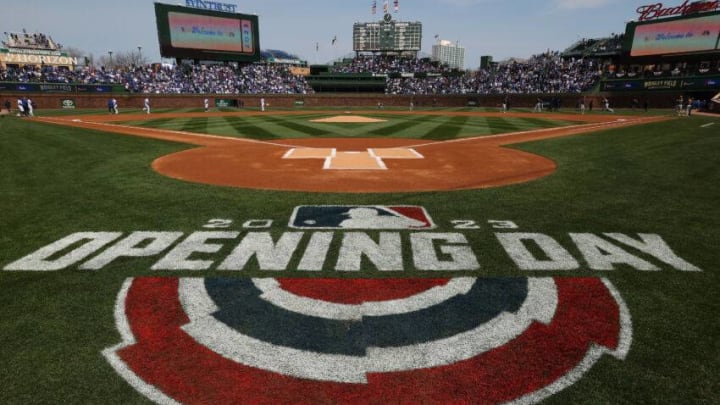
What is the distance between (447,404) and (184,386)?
2287 millimetres

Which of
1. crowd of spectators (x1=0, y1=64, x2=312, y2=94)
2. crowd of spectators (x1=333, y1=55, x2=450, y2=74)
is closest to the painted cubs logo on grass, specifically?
crowd of spectators (x1=0, y1=64, x2=312, y2=94)

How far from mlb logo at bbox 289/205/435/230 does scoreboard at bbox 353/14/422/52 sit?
105526mm

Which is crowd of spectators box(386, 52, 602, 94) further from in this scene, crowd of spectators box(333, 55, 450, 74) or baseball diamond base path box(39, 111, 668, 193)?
baseball diamond base path box(39, 111, 668, 193)

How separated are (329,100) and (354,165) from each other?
51105 mm

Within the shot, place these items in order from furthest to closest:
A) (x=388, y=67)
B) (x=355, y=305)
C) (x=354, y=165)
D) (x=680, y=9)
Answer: (x=388, y=67)
(x=680, y=9)
(x=354, y=165)
(x=355, y=305)

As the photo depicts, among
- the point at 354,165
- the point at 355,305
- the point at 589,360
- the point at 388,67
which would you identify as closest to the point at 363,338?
the point at 355,305

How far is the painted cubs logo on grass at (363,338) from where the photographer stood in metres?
3.48

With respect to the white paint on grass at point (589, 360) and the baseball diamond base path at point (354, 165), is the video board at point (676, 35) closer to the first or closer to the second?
the baseball diamond base path at point (354, 165)

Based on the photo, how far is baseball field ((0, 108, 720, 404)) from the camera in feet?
11.7

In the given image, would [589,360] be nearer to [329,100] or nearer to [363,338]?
[363,338]

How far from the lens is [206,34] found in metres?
61.3

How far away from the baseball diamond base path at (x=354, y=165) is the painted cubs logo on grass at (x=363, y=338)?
532 cm

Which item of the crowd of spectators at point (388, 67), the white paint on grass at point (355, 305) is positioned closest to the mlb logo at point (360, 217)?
the white paint on grass at point (355, 305)

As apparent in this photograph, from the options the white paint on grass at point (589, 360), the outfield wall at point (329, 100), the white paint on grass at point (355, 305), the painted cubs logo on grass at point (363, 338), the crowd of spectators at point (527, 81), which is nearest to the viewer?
the white paint on grass at point (589, 360)
